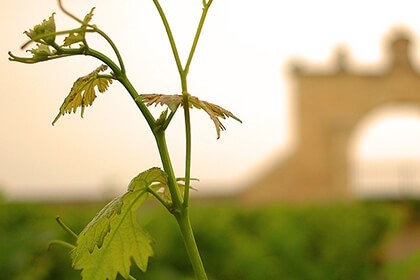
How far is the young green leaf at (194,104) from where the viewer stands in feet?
1.80

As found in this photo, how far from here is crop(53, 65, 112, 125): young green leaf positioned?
1.95 feet

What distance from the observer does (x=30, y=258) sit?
351 cm

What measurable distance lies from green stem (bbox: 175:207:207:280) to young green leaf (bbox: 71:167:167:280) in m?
0.07

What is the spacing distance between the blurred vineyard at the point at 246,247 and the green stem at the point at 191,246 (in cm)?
293

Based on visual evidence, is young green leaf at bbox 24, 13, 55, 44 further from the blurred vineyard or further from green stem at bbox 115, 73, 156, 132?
the blurred vineyard

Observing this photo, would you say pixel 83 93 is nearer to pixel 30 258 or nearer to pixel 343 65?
pixel 30 258

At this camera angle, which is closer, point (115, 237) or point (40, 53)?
point (40, 53)

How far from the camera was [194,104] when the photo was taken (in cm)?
59

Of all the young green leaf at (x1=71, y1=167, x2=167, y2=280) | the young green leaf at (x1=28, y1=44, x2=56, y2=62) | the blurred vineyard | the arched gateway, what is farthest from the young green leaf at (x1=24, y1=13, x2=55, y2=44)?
the arched gateway

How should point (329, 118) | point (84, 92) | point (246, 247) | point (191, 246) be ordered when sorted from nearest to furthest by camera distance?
point (191, 246)
point (84, 92)
point (246, 247)
point (329, 118)

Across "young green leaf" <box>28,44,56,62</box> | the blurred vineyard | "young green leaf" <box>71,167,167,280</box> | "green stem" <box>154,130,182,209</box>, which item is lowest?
the blurred vineyard

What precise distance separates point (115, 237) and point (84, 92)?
0.39 ft

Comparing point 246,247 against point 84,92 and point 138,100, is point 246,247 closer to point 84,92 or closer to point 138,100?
point 84,92

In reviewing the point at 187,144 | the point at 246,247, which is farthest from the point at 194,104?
the point at 246,247
